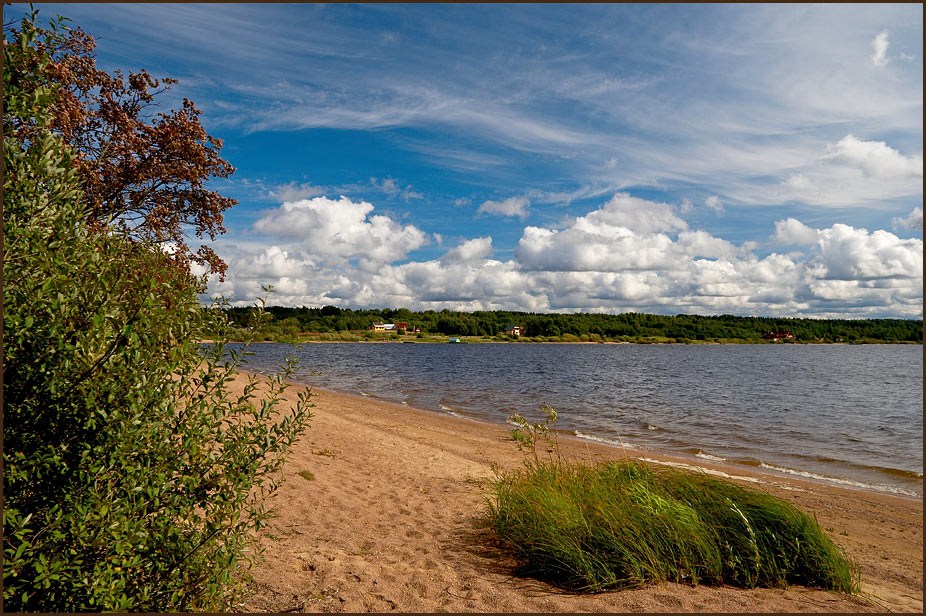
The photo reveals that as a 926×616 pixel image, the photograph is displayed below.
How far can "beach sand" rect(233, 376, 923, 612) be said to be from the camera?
6.18 m

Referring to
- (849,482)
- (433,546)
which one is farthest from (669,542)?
(849,482)

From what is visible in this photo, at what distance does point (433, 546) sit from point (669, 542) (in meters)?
3.30

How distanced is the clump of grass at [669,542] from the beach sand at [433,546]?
239mm

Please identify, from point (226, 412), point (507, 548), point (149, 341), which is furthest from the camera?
point (507, 548)

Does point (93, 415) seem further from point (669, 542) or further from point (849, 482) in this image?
point (849, 482)

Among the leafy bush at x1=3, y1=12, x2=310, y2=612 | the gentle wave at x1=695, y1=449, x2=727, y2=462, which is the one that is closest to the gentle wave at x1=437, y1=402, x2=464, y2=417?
the gentle wave at x1=695, y1=449, x2=727, y2=462

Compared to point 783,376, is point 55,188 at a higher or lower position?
higher

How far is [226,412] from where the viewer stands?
176 inches

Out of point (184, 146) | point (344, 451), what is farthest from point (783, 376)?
point (184, 146)

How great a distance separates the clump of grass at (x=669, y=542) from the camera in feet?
22.1

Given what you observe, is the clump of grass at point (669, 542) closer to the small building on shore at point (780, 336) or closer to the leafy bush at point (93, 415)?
the leafy bush at point (93, 415)

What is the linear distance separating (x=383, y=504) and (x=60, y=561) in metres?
7.03

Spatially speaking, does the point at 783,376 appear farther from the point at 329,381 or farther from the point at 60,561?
the point at 60,561

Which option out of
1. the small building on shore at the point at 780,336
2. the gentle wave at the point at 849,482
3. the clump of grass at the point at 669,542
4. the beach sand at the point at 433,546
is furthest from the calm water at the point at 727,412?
the small building on shore at the point at 780,336
